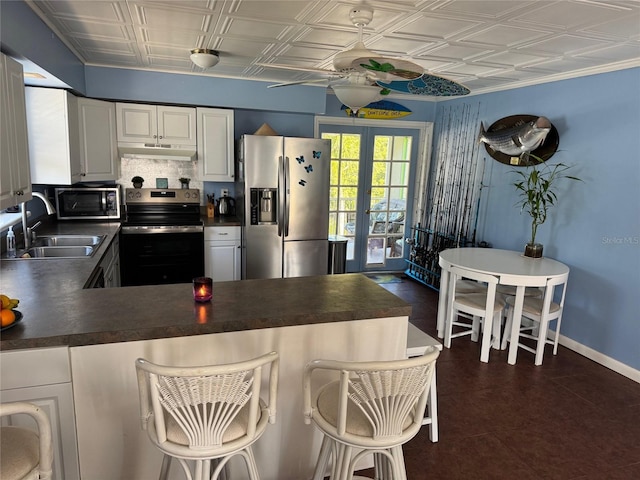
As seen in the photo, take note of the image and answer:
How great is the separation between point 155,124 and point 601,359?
4.58 m

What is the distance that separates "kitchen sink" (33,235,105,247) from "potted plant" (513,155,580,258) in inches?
140

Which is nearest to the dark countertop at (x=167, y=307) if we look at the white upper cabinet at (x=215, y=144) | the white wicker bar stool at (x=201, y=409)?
the white wicker bar stool at (x=201, y=409)

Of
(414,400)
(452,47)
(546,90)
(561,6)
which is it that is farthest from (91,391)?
(546,90)

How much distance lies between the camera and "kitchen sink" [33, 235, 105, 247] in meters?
3.42

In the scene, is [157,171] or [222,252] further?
[157,171]

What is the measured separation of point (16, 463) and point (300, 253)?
3626 mm

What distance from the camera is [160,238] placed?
4.37 meters

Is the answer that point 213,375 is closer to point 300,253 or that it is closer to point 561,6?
point 561,6

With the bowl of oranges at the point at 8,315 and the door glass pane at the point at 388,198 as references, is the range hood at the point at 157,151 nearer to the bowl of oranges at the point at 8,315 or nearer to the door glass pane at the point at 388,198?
the door glass pane at the point at 388,198

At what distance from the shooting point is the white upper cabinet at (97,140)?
13.4ft

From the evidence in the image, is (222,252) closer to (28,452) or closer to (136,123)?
(136,123)

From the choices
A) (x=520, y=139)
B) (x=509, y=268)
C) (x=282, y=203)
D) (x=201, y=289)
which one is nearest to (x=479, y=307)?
(x=509, y=268)

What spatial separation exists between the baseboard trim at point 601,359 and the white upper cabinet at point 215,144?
360cm

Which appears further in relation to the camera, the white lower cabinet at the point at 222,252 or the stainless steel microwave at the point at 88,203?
the white lower cabinet at the point at 222,252
